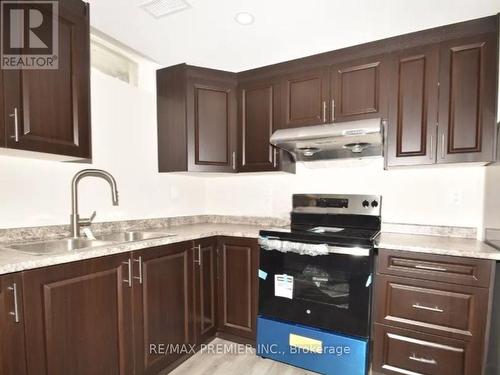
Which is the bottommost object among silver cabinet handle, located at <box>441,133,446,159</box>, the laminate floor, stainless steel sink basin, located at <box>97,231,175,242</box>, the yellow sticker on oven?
the laminate floor

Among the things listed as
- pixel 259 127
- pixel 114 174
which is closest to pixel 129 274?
pixel 114 174

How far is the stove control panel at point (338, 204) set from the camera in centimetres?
212

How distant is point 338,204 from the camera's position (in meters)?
2.24

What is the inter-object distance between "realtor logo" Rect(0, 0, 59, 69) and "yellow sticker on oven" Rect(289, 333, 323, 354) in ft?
7.10

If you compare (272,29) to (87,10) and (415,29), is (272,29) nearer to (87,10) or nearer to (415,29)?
(415,29)

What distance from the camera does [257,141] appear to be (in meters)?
2.32

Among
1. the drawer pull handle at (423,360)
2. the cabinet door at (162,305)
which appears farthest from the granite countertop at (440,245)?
the cabinet door at (162,305)

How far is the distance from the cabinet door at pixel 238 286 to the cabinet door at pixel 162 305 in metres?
0.31

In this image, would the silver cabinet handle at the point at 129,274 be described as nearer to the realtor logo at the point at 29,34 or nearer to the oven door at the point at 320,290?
the oven door at the point at 320,290

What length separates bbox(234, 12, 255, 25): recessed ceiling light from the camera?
5.30ft

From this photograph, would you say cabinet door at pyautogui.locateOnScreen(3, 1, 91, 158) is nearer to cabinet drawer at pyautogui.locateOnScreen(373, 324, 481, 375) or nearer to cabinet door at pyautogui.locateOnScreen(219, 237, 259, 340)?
cabinet door at pyautogui.locateOnScreen(219, 237, 259, 340)

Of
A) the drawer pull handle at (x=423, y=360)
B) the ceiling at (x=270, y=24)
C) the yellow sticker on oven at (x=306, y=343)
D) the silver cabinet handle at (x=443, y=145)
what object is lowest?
the yellow sticker on oven at (x=306, y=343)

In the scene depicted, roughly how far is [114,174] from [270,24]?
1.52 metres

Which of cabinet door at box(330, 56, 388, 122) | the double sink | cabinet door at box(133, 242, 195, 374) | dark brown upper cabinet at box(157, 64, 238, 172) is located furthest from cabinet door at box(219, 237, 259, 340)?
cabinet door at box(330, 56, 388, 122)
